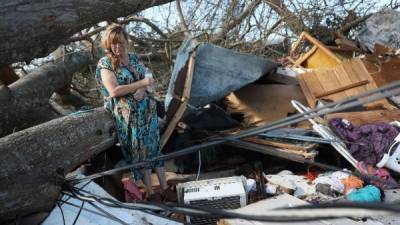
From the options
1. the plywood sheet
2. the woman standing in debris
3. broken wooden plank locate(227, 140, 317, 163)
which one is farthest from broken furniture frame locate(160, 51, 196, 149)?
the plywood sheet

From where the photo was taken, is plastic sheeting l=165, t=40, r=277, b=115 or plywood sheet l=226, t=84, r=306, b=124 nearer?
plastic sheeting l=165, t=40, r=277, b=115

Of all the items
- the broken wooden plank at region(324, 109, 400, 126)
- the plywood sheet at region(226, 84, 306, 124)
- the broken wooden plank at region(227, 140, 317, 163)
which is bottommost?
the broken wooden plank at region(227, 140, 317, 163)

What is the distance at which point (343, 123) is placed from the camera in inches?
197

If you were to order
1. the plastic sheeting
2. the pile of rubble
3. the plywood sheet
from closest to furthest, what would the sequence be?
the pile of rubble
the plastic sheeting
the plywood sheet

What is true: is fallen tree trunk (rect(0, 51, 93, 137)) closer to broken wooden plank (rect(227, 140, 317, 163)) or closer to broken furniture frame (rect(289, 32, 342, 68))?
broken wooden plank (rect(227, 140, 317, 163))

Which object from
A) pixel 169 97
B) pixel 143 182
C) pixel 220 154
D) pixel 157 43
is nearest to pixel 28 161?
pixel 143 182

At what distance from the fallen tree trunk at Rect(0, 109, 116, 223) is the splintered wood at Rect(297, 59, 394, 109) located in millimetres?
3167

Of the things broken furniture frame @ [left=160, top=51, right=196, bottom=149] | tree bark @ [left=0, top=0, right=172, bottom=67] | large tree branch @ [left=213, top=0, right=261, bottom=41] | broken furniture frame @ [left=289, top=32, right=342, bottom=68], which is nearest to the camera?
tree bark @ [left=0, top=0, right=172, bottom=67]

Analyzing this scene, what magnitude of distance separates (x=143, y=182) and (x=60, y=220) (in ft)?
4.05

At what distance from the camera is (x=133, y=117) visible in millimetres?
4125

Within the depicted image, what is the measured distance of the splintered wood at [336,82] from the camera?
5.91 metres

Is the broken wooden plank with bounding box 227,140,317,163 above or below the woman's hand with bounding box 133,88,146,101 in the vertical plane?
below

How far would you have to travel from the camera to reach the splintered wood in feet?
19.4

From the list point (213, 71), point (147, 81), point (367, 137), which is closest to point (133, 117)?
point (147, 81)
